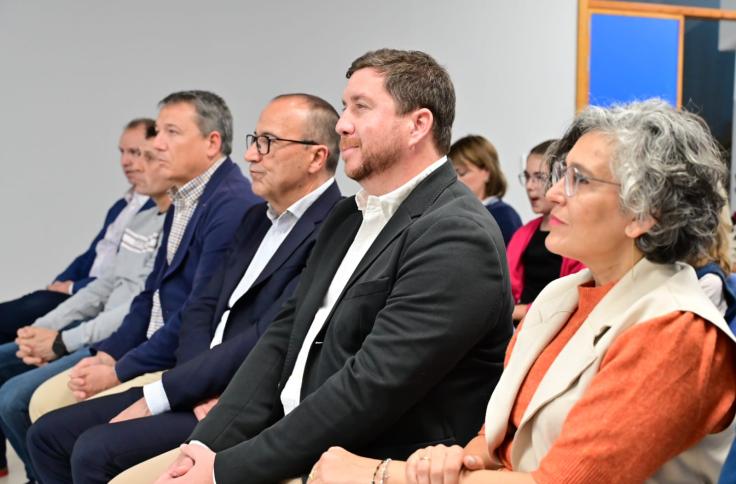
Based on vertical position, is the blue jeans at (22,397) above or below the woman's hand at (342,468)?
below

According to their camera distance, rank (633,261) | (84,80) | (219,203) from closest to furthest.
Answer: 1. (633,261)
2. (219,203)
3. (84,80)

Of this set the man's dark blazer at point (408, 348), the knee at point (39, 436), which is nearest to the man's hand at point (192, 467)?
the man's dark blazer at point (408, 348)

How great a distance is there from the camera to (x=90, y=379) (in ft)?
8.86

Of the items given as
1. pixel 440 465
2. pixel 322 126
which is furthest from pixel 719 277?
pixel 322 126

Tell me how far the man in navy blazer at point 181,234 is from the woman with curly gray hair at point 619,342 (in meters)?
1.30

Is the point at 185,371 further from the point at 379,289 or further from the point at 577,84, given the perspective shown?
the point at 577,84

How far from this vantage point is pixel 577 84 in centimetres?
518

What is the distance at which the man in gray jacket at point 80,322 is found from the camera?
2963 millimetres

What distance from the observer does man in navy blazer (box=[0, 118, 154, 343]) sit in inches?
147

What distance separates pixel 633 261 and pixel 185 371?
1342 millimetres

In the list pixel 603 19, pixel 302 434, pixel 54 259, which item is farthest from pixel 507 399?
pixel 603 19

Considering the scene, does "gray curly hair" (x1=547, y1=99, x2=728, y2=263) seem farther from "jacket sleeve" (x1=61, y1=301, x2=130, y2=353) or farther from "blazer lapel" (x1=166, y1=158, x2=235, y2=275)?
"jacket sleeve" (x1=61, y1=301, x2=130, y2=353)

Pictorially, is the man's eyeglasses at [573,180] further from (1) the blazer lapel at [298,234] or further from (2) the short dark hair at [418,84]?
(1) the blazer lapel at [298,234]

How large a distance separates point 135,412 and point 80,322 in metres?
1.33
